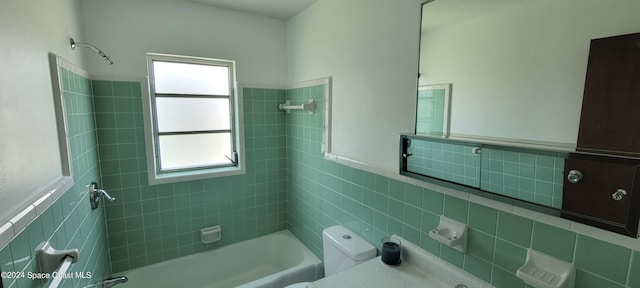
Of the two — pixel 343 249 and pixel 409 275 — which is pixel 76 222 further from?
pixel 409 275

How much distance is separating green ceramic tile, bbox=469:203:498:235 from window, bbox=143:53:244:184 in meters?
1.94

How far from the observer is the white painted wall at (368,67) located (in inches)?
58.0

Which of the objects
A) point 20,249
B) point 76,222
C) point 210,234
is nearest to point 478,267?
point 20,249

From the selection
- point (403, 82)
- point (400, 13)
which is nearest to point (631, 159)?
point (403, 82)

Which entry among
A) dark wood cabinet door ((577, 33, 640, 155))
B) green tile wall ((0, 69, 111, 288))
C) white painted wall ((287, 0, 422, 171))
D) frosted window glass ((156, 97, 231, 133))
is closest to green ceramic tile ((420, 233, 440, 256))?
white painted wall ((287, 0, 422, 171))

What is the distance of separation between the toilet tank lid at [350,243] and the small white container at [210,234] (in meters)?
1.13

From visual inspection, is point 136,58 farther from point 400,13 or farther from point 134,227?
point 400,13

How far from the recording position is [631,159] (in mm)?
798

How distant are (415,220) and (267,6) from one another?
1955 mm

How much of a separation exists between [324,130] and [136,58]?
1500mm

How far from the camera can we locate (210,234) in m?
2.49

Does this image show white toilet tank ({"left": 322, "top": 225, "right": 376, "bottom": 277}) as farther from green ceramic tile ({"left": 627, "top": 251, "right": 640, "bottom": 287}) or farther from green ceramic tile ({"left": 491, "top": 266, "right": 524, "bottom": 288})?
green ceramic tile ({"left": 627, "top": 251, "right": 640, "bottom": 287})

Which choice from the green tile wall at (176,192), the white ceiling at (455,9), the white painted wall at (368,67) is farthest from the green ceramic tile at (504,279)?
the green tile wall at (176,192)

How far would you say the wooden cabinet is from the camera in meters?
0.79
